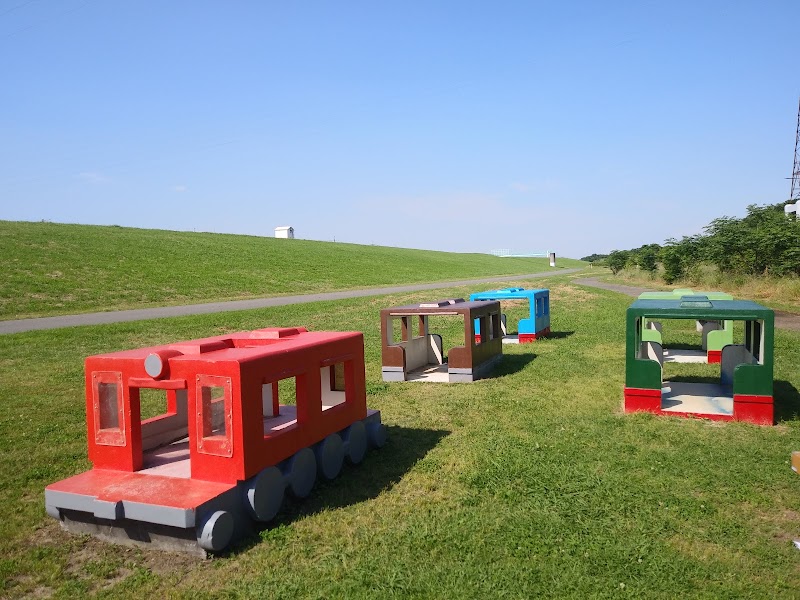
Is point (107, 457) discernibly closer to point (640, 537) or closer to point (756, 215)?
point (640, 537)

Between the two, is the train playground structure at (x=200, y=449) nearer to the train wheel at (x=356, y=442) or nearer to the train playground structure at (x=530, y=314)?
the train wheel at (x=356, y=442)

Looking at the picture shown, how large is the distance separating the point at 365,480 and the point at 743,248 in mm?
29687

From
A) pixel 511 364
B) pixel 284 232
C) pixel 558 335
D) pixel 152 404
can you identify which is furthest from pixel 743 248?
pixel 284 232

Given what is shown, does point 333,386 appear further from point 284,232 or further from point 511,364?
point 284,232

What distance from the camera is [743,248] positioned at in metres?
30.5

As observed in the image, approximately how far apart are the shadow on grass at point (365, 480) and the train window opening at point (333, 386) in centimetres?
82

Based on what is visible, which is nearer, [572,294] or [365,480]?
[365,480]

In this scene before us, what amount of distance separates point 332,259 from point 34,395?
4501 cm

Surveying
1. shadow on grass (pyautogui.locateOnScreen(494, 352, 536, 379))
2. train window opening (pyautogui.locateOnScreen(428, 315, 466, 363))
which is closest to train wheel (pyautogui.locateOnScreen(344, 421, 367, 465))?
shadow on grass (pyautogui.locateOnScreen(494, 352, 536, 379))

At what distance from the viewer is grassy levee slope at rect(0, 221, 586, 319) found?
2695 centimetres

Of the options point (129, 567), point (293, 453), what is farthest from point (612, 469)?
point (129, 567)

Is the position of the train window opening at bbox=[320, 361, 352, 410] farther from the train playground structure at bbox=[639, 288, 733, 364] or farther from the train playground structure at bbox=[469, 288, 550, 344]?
the train playground structure at bbox=[469, 288, 550, 344]

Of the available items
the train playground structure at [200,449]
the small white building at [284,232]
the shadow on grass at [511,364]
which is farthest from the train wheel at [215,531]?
the small white building at [284,232]

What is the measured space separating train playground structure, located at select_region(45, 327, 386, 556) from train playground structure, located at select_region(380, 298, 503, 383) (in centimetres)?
551
